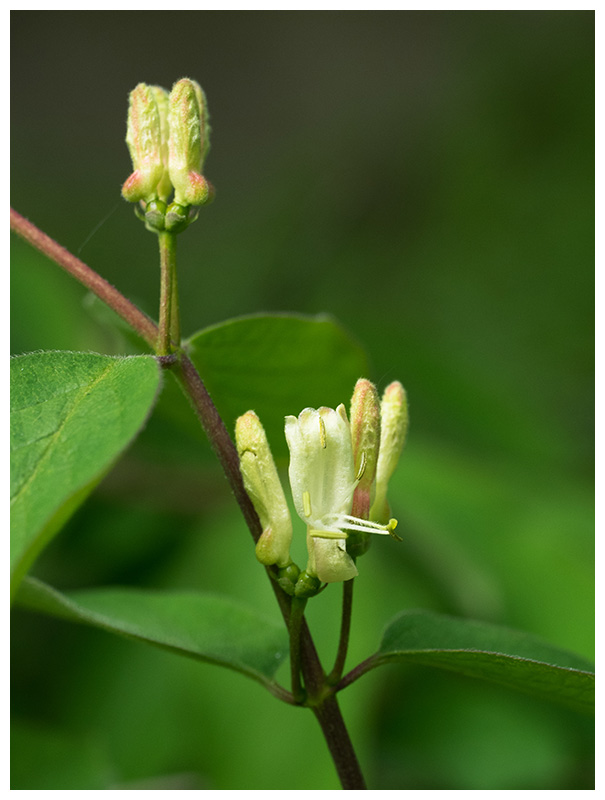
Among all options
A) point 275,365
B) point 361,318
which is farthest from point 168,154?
point 361,318

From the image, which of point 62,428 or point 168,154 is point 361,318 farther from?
point 62,428

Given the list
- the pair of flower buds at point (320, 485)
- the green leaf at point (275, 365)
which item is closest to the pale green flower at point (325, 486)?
the pair of flower buds at point (320, 485)

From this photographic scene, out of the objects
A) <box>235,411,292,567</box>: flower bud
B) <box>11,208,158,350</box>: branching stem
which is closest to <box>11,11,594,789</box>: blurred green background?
<box>11,208,158,350</box>: branching stem

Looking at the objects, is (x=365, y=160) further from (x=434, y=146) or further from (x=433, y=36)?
(x=433, y=36)

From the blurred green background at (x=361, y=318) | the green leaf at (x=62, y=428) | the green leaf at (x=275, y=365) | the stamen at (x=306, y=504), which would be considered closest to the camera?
the green leaf at (x=62, y=428)

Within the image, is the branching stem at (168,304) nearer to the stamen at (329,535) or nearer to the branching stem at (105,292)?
the branching stem at (105,292)

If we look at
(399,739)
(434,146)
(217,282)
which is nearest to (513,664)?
(399,739)
